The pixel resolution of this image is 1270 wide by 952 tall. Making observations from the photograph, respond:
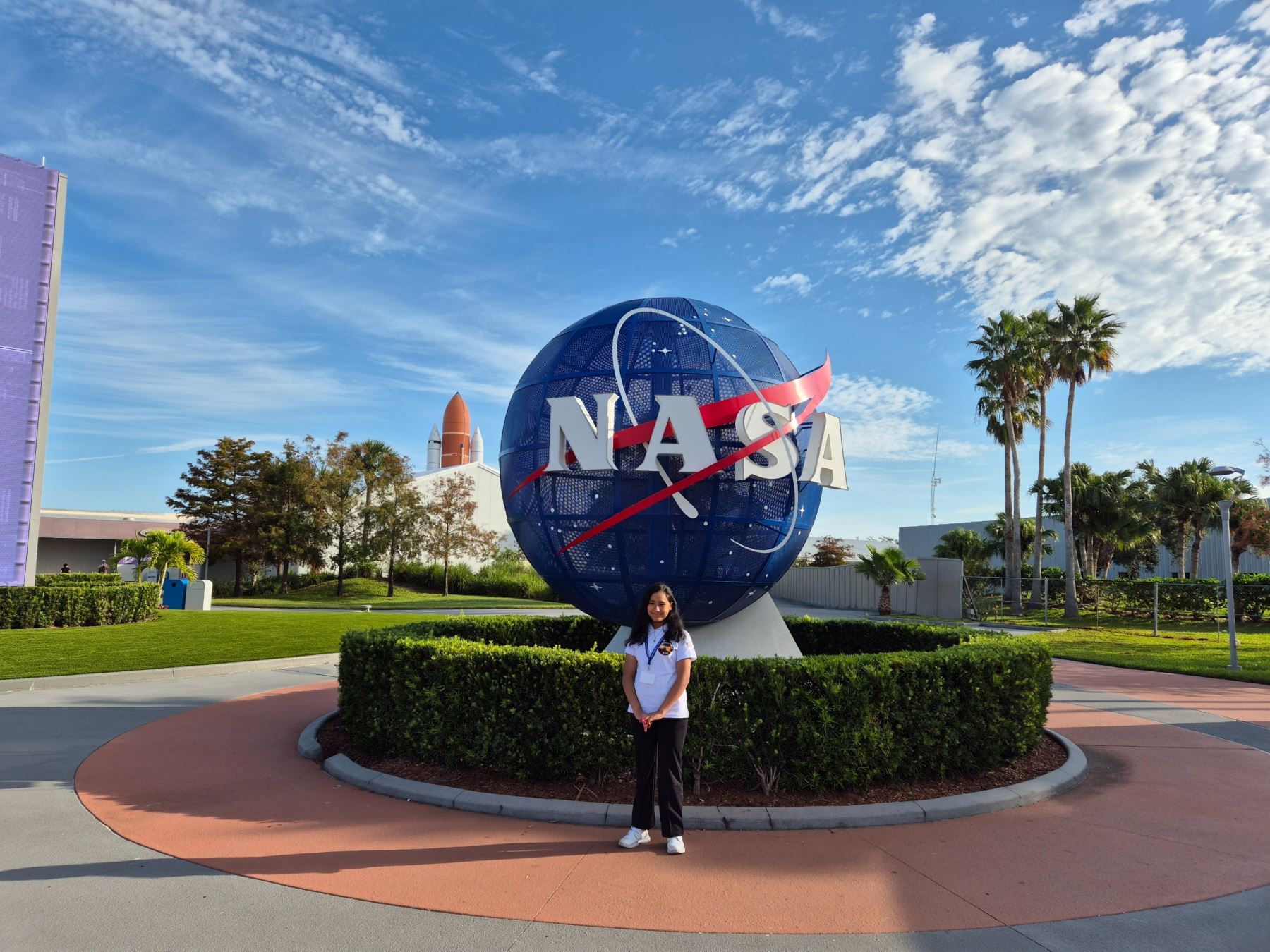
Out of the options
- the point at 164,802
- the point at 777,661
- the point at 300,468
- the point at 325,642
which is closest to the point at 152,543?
the point at 325,642

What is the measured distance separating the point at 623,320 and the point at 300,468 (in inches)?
1736

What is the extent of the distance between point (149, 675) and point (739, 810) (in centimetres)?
1246

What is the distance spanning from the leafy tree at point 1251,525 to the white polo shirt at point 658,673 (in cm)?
4412

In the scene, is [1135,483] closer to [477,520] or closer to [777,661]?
[477,520]

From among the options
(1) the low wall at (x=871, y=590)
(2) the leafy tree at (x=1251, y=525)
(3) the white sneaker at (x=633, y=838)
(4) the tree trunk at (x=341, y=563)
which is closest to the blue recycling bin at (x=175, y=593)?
(4) the tree trunk at (x=341, y=563)

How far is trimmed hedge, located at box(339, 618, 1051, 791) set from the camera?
708 centimetres

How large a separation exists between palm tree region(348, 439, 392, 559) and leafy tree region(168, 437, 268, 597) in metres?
5.93

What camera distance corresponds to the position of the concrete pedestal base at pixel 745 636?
10.2 metres

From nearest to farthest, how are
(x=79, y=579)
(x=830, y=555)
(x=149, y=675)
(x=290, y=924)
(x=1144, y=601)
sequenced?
1. (x=290, y=924)
2. (x=149, y=675)
3. (x=79, y=579)
4. (x=1144, y=601)
5. (x=830, y=555)

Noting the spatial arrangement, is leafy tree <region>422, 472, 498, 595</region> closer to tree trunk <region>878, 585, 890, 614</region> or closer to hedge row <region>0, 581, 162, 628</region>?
hedge row <region>0, 581, 162, 628</region>

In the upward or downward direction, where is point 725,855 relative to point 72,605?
downward

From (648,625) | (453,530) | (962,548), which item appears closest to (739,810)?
(648,625)

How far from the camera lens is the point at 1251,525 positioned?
1565 inches

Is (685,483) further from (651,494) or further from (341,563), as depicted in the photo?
(341,563)
